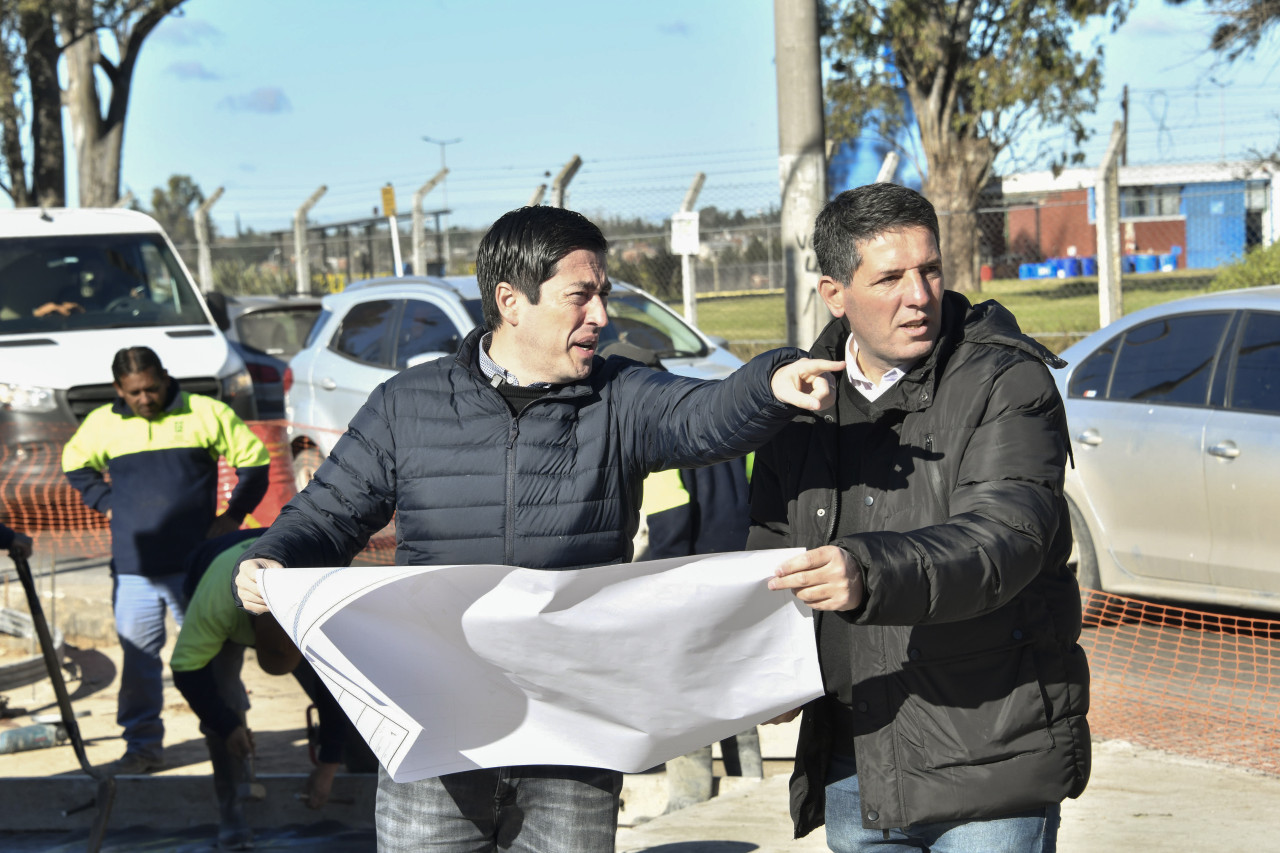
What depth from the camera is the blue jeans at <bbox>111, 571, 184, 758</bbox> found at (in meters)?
6.38

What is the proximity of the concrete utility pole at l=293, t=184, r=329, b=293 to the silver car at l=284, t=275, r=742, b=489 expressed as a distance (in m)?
6.78

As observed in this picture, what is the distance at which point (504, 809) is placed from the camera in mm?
2893

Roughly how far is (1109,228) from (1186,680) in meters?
6.01

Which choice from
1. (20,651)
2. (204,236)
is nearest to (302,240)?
(204,236)

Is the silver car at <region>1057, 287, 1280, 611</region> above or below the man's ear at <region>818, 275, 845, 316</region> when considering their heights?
below

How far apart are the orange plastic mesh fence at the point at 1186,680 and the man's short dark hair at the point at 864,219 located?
2972mm

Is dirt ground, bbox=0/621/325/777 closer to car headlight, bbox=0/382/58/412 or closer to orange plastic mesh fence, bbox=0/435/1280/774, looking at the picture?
orange plastic mesh fence, bbox=0/435/1280/774

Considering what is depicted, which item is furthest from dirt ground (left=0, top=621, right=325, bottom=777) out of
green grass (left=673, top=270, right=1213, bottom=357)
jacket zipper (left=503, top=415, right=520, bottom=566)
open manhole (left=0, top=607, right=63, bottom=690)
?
green grass (left=673, top=270, right=1213, bottom=357)

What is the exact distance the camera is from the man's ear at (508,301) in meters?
2.84

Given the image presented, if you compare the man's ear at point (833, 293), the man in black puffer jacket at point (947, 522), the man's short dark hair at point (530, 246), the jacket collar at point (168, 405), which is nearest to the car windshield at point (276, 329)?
the jacket collar at point (168, 405)

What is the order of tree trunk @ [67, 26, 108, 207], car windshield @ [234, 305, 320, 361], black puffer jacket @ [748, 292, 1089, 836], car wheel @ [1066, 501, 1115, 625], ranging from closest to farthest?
black puffer jacket @ [748, 292, 1089, 836] → car wheel @ [1066, 501, 1115, 625] → car windshield @ [234, 305, 320, 361] → tree trunk @ [67, 26, 108, 207]

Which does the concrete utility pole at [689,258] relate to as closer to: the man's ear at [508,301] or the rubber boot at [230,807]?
the rubber boot at [230,807]

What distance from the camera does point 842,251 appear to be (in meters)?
2.62

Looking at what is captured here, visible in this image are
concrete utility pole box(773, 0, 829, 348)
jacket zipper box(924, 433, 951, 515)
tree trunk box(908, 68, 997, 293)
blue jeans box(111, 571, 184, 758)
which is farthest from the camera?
tree trunk box(908, 68, 997, 293)
